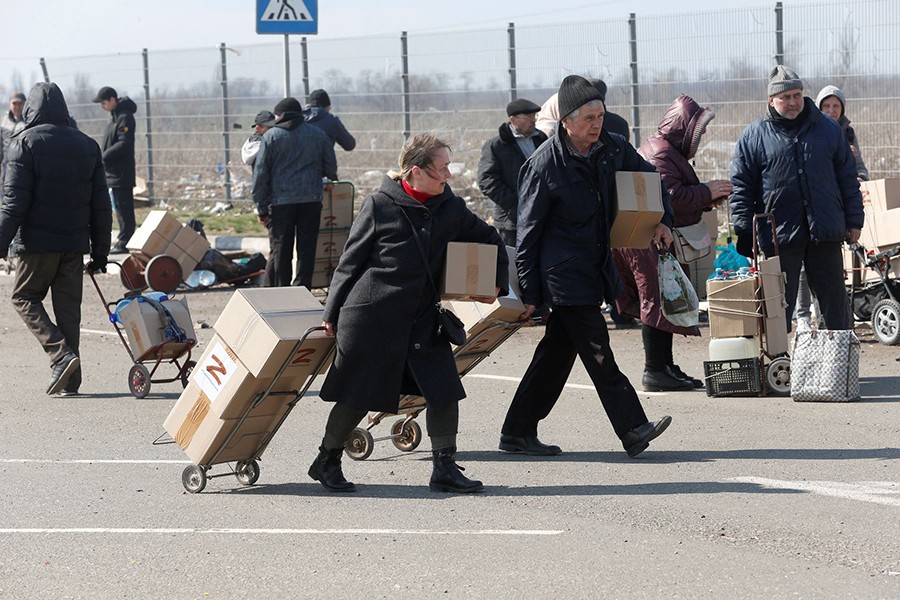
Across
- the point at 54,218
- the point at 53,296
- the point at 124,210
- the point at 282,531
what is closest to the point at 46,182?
the point at 54,218

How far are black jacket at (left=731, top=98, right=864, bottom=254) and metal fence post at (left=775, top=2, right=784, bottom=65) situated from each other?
7275 millimetres

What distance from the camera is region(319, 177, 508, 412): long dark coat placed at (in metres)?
7.12

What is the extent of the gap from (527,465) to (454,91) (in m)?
13.1

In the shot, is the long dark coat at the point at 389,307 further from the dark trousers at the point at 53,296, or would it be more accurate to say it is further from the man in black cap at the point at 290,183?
the man in black cap at the point at 290,183

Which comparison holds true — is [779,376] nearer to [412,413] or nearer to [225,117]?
[412,413]

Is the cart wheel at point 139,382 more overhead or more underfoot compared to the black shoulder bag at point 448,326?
more underfoot

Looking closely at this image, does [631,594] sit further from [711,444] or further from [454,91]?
[454,91]

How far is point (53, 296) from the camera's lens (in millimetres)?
10953

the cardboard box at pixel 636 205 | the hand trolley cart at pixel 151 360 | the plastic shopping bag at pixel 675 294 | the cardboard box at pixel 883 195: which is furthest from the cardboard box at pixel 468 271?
the cardboard box at pixel 883 195

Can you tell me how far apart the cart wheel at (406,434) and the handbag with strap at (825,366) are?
2782 millimetres

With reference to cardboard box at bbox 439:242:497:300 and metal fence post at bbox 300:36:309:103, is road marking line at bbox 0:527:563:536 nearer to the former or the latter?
cardboard box at bbox 439:242:497:300

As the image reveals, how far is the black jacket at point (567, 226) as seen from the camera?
313 inches

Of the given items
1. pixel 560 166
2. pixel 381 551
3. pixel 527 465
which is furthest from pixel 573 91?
pixel 381 551

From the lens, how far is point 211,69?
24.1m
